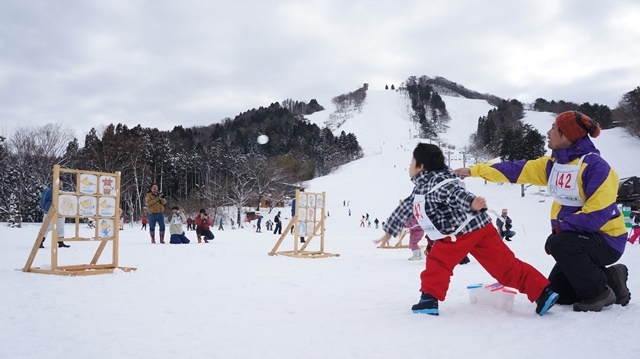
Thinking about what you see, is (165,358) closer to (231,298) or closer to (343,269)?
(231,298)

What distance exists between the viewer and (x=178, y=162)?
67.8m

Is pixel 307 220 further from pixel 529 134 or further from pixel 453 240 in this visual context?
pixel 529 134

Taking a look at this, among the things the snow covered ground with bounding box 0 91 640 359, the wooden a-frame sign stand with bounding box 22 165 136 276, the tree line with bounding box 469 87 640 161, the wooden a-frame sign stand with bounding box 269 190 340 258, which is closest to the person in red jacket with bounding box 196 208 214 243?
the wooden a-frame sign stand with bounding box 269 190 340 258

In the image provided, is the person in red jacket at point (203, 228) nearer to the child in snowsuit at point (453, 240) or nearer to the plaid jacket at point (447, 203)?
the plaid jacket at point (447, 203)

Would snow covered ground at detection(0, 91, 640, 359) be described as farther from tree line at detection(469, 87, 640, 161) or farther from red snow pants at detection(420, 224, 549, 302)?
tree line at detection(469, 87, 640, 161)

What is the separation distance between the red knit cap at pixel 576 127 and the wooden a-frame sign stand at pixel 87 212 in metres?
6.17

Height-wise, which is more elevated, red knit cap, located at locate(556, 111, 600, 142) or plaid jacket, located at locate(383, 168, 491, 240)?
red knit cap, located at locate(556, 111, 600, 142)

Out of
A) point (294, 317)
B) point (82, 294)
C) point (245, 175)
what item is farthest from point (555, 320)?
point (245, 175)

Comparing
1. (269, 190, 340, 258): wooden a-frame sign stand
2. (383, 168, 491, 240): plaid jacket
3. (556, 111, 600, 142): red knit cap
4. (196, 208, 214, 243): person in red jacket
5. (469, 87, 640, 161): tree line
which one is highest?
(469, 87, 640, 161): tree line

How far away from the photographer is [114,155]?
4838cm

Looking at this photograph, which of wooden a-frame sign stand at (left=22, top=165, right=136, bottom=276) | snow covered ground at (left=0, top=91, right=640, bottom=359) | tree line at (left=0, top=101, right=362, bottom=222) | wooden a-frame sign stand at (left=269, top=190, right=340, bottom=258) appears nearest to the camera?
snow covered ground at (left=0, top=91, right=640, bottom=359)

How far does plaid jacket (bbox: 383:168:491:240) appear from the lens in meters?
4.15

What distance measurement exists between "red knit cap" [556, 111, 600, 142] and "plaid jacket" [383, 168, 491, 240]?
1.01 m

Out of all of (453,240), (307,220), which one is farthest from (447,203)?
(307,220)
